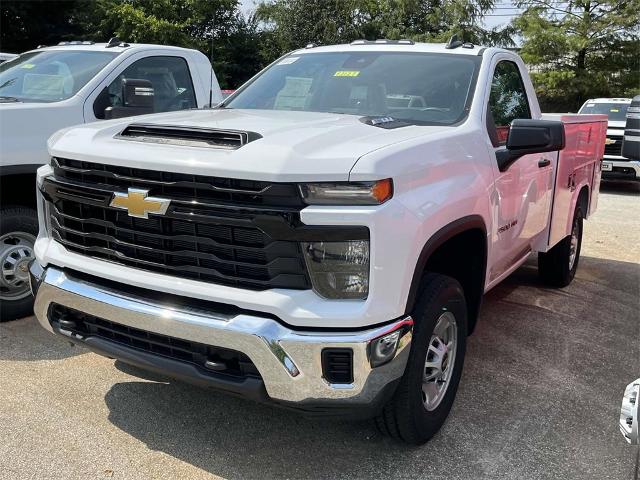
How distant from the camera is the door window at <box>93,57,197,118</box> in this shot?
5.28m

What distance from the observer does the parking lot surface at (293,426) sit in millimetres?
3039

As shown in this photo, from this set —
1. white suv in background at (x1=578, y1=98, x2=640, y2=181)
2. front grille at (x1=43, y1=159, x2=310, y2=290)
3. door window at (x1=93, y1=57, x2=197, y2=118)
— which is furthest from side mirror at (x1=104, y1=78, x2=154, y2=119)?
white suv in background at (x1=578, y1=98, x2=640, y2=181)

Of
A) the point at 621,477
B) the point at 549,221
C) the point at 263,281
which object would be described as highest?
the point at 263,281

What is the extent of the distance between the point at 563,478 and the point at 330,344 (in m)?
1.40

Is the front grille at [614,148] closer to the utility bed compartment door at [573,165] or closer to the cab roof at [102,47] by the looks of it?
the utility bed compartment door at [573,165]

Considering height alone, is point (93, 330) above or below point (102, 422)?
above

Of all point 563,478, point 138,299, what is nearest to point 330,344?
point 138,299

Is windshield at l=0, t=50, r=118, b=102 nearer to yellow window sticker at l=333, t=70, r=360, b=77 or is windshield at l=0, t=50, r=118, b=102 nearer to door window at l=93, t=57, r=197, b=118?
door window at l=93, t=57, r=197, b=118

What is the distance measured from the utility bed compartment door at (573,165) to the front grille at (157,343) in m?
3.24

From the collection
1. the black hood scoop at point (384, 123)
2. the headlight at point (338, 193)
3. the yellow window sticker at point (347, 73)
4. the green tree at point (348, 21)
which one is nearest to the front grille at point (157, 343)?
the headlight at point (338, 193)

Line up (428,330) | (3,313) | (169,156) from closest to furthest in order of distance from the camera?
(169,156)
(428,330)
(3,313)

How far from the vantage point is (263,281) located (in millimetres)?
2602

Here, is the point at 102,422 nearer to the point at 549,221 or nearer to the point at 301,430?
the point at 301,430

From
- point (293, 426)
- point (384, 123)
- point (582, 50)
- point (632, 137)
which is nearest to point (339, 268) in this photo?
point (384, 123)
